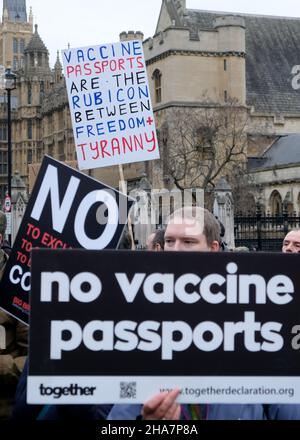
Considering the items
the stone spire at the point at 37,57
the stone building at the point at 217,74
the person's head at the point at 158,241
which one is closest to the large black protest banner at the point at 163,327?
the person's head at the point at 158,241

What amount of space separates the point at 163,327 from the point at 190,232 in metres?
0.81

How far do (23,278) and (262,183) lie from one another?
41.1 metres

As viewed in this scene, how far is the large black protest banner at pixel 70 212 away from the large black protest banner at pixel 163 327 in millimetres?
1104

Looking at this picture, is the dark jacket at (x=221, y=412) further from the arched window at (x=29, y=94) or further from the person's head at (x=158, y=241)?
→ the arched window at (x=29, y=94)

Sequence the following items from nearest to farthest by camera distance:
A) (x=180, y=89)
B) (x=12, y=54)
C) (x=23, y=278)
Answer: (x=23, y=278), (x=180, y=89), (x=12, y=54)

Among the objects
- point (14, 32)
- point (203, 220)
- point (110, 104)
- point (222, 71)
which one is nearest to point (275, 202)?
point (222, 71)

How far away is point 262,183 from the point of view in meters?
45.0

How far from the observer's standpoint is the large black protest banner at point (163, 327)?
2912 mm

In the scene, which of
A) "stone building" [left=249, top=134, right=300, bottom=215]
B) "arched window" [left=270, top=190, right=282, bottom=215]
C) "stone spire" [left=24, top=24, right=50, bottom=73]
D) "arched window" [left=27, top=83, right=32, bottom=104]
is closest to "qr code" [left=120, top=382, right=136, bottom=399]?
"stone building" [left=249, top=134, right=300, bottom=215]

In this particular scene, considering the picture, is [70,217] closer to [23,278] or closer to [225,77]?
[23,278]

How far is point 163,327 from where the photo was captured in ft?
9.75

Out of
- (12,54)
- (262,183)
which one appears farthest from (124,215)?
(12,54)

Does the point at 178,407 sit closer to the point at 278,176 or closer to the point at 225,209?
the point at 225,209

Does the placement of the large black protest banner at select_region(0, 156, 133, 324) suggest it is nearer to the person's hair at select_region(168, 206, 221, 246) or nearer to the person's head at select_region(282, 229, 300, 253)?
the person's hair at select_region(168, 206, 221, 246)
